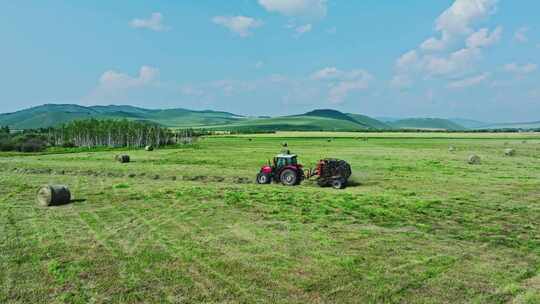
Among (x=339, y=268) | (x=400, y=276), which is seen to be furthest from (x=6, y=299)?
(x=400, y=276)

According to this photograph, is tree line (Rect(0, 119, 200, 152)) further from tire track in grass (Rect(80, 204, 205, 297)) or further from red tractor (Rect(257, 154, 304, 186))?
tire track in grass (Rect(80, 204, 205, 297))

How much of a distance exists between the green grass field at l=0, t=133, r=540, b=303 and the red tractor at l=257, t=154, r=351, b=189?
4.58 ft

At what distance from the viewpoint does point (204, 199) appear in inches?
746

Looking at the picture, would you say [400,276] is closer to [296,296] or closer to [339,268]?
[339,268]

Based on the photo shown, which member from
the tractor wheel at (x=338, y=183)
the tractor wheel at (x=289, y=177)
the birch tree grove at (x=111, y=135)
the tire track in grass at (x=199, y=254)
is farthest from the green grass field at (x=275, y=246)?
the birch tree grove at (x=111, y=135)

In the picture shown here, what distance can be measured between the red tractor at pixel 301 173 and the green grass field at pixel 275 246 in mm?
1396

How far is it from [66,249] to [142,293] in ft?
13.8

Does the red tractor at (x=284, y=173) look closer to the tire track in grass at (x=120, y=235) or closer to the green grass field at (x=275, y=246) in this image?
the green grass field at (x=275, y=246)

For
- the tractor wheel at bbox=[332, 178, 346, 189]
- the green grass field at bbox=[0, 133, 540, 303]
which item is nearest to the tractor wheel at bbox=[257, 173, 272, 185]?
the green grass field at bbox=[0, 133, 540, 303]

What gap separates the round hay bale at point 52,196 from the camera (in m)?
17.4

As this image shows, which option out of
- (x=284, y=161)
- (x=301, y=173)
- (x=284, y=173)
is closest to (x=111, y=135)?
(x=284, y=161)

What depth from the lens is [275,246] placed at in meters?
11.7

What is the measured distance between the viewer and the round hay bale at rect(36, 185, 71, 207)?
57.2 ft

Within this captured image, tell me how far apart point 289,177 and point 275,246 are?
12.3 m
